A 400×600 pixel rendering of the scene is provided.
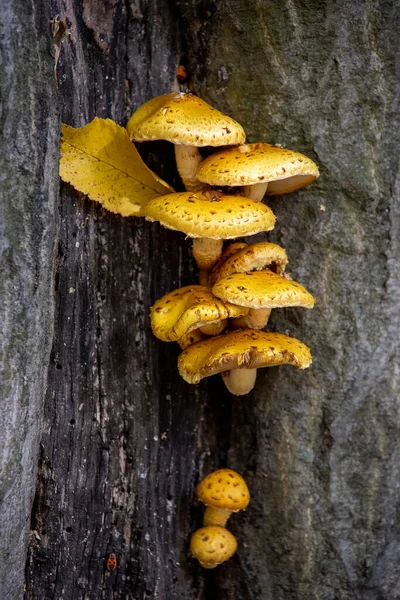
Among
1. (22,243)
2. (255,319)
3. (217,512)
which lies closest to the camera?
(22,243)

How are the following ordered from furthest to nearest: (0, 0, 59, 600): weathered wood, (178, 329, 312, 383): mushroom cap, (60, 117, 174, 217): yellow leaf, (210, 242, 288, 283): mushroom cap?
(60, 117, 174, 217): yellow leaf, (210, 242, 288, 283): mushroom cap, (178, 329, 312, 383): mushroom cap, (0, 0, 59, 600): weathered wood

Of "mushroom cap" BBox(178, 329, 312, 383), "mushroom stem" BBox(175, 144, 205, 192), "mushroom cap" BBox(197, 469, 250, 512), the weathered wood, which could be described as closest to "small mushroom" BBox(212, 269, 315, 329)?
"mushroom cap" BBox(178, 329, 312, 383)

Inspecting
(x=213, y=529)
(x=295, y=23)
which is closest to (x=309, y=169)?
(x=295, y=23)

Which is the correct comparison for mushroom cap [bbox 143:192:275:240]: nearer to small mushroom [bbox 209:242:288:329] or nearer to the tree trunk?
small mushroom [bbox 209:242:288:329]

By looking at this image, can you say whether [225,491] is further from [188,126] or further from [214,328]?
[188,126]

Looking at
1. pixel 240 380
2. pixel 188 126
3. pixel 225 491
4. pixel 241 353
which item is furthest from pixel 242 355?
pixel 188 126

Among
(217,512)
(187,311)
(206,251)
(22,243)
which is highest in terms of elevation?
(22,243)

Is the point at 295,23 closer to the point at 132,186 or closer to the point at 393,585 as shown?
the point at 132,186
